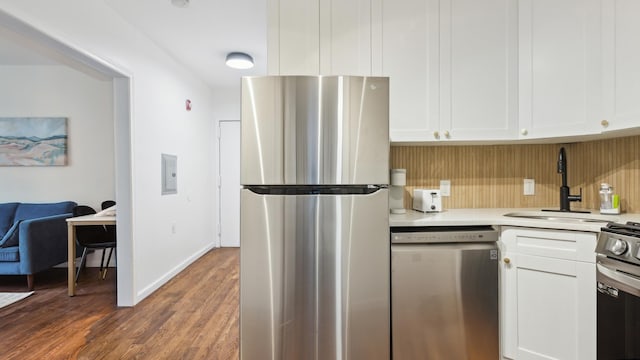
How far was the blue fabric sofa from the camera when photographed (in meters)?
3.12

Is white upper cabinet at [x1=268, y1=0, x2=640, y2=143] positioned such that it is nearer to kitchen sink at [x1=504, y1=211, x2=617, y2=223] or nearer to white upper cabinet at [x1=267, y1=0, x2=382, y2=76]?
white upper cabinet at [x1=267, y1=0, x2=382, y2=76]

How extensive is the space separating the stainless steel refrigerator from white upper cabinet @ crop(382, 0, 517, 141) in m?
0.56

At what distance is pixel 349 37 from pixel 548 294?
74.9 inches

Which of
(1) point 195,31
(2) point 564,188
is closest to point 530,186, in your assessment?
(2) point 564,188

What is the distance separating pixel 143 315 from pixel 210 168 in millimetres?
2725

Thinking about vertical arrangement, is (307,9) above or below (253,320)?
above

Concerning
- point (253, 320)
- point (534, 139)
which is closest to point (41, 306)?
point (253, 320)

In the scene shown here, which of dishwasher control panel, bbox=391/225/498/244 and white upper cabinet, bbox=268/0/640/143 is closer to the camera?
dishwasher control panel, bbox=391/225/498/244

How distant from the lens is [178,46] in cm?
337

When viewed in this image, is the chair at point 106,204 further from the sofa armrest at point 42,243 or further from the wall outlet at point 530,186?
the wall outlet at point 530,186

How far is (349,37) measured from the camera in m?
2.06

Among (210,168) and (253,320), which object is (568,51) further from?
(210,168)

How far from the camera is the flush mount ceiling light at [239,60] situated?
3.56 meters

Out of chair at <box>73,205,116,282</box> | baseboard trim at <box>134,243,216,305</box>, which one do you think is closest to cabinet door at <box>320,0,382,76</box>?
baseboard trim at <box>134,243,216,305</box>
